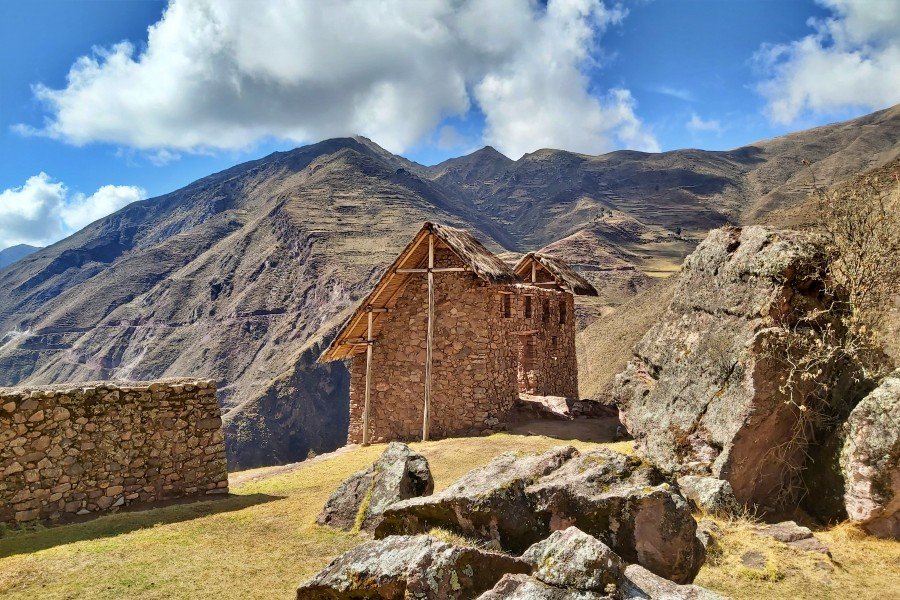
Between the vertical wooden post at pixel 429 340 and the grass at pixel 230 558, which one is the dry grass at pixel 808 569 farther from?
the vertical wooden post at pixel 429 340

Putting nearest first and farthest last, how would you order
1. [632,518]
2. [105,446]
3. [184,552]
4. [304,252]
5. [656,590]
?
[656,590]
[632,518]
[184,552]
[105,446]
[304,252]

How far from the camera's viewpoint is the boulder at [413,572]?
154 inches

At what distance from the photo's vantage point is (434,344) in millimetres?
15938

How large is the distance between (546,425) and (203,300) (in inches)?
3829

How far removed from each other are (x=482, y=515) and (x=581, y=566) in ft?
4.72

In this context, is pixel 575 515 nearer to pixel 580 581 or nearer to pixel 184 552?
pixel 580 581

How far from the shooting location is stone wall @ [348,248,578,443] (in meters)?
15.6

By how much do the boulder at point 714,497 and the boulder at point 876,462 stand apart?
1.31 metres

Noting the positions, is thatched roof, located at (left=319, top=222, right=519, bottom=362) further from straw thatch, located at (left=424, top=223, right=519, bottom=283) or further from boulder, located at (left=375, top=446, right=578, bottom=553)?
boulder, located at (left=375, top=446, right=578, bottom=553)

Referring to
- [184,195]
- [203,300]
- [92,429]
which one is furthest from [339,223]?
[184,195]

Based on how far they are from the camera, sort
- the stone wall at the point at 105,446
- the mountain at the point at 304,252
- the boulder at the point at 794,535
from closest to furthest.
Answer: the boulder at the point at 794,535 → the stone wall at the point at 105,446 → the mountain at the point at 304,252

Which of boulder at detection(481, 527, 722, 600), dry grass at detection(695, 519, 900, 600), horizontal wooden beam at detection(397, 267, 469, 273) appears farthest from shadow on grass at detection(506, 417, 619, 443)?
boulder at detection(481, 527, 722, 600)

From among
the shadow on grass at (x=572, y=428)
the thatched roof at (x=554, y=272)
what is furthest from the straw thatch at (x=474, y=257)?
the thatched roof at (x=554, y=272)

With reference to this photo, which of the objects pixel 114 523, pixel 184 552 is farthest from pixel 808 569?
pixel 114 523
